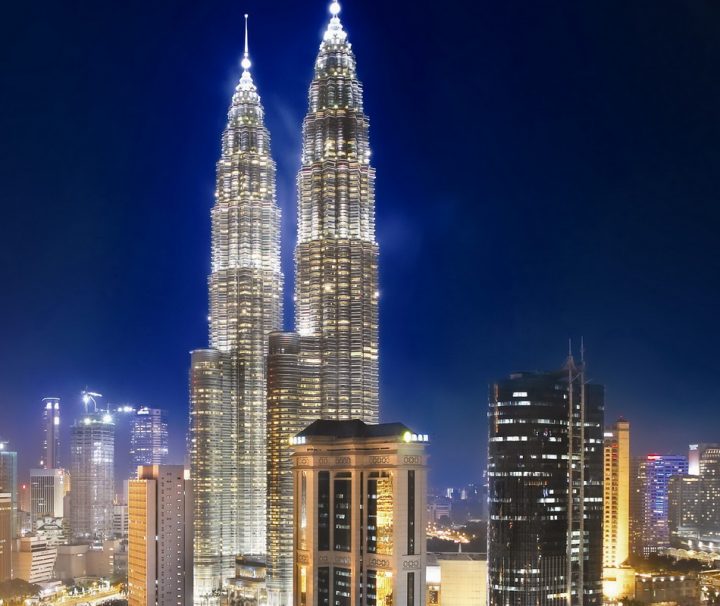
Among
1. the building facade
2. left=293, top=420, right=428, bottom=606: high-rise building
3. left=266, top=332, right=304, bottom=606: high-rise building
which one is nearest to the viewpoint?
left=293, top=420, right=428, bottom=606: high-rise building

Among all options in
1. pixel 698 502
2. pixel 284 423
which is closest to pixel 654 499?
pixel 698 502

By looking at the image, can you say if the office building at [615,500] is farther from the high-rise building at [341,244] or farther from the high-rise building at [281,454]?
the high-rise building at [281,454]

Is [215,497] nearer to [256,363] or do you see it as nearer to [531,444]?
[256,363]

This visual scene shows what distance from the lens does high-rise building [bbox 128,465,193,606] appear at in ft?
74.7

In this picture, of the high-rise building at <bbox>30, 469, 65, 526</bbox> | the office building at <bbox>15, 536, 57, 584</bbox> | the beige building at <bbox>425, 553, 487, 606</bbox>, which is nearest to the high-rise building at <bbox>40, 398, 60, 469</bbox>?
the high-rise building at <bbox>30, 469, 65, 526</bbox>

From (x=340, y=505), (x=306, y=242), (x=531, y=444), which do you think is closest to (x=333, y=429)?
(x=340, y=505)

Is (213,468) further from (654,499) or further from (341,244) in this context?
(654,499)

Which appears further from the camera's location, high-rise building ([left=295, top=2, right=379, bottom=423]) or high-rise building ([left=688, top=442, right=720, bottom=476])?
high-rise building ([left=688, top=442, right=720, bottom=476])

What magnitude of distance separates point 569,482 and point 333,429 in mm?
3823

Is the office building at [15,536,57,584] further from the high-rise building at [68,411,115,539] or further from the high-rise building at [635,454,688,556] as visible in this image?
the high-rise building at [635,454,688,556]

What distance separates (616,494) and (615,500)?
20 centimetres

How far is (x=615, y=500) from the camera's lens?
2555 cm

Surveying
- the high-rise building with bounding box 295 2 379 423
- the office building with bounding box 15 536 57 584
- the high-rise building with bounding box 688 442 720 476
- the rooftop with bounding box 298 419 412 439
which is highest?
the high-rise building with bounding box 295 2 379 423

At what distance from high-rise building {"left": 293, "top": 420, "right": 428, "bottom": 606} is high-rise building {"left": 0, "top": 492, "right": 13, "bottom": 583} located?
15582mm
